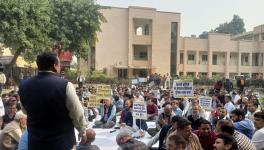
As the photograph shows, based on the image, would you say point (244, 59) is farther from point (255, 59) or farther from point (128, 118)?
point (128, 118)

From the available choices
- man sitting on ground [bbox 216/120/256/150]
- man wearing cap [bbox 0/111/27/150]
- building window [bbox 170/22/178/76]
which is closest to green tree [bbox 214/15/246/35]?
building window [bbox 170/22/178/76]

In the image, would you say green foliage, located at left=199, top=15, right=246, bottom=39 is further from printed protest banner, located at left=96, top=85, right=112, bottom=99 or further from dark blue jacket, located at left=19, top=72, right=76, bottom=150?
dark blue jacket, located at left=19, top=72, right=76, bottom=150

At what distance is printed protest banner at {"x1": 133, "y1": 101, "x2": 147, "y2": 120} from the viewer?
11.6 metres

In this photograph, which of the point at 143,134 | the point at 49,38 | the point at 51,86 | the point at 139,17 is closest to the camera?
the point at 51,86

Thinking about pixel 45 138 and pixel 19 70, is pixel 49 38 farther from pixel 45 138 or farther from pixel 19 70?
pixel 45 138

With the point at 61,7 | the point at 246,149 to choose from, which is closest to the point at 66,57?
the point at 61,7

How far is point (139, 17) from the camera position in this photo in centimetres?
4922

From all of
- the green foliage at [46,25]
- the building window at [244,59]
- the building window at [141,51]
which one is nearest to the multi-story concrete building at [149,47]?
the building window at [141,51]

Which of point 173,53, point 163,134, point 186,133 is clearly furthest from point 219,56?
point 186,133

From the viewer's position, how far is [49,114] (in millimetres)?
3713

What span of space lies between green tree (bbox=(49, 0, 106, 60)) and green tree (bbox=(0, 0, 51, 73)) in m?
2.73

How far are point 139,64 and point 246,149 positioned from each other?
44.8m

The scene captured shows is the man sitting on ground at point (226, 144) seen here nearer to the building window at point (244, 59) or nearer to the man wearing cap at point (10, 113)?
the man wearing cap at point (10, 113)

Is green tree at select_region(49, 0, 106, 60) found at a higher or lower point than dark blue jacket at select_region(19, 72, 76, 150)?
higher
